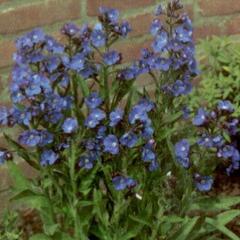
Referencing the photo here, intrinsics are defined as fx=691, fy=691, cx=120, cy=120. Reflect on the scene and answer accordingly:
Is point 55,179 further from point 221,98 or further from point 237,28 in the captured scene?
point 237,28

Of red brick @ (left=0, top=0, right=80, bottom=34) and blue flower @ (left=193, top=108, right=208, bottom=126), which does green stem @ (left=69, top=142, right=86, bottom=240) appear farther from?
red brick @ (left=0, top=0, right=80, bottom=34)

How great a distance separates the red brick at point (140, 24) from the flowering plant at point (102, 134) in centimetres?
63

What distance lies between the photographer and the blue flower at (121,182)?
1781 mm

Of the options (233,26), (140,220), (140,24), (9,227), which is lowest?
(9,227)

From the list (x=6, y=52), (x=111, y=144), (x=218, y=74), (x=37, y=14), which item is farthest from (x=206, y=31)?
(x=111, y=144)

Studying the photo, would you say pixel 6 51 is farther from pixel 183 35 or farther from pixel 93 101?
pixel 183 35

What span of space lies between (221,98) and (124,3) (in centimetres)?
51

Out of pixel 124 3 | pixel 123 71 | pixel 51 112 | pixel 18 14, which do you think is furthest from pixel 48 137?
pixel 124 3

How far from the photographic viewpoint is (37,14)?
2400 millimetres

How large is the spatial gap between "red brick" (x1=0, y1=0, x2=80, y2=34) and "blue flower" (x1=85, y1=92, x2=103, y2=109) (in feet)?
2.16

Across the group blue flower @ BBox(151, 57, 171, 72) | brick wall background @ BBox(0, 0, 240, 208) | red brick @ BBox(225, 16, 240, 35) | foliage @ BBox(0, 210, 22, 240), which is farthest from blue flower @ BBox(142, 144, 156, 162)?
red brick @ BBox(225, 16, 240, 35)

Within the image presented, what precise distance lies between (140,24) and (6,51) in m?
0.54

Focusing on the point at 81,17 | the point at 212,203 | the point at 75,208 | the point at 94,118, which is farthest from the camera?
the point at 81,17

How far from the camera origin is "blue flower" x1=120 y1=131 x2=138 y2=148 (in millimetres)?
1729
